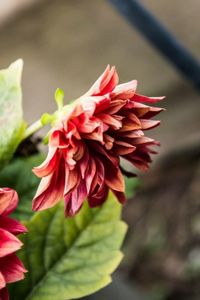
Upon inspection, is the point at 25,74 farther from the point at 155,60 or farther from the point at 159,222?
the point at 159,222

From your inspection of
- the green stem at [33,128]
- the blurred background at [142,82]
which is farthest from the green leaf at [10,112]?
the blurred background at [142,82]

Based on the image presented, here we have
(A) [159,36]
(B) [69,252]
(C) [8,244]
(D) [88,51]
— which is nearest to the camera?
(C) [8,244]

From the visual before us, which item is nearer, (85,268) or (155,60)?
(85,268)

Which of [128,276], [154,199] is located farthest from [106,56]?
[128,276]

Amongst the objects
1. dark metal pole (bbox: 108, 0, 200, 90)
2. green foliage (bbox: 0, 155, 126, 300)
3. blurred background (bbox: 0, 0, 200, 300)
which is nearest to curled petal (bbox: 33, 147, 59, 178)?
green foliage (bbox: 0, 155, 126, 300)

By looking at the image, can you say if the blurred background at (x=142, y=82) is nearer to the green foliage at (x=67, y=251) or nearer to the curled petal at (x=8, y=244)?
the green foliage at (x=67, y=251)

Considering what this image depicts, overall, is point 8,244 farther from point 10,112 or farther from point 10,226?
point 10,112

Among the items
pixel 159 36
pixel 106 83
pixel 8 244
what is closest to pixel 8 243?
pixel 8 244
